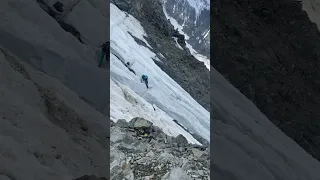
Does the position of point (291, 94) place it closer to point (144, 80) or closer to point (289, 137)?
point (289, 137)

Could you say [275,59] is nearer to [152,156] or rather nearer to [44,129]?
[152,156]

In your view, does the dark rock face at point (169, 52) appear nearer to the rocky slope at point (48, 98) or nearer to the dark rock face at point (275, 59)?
the dark rock face at point (275, 59)

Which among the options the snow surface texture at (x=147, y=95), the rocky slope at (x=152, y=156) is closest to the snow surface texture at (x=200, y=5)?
the snow surface texture at (x=147, y=95)

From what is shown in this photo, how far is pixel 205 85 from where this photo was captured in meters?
5.38

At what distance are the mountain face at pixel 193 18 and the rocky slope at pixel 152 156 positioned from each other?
2885mm

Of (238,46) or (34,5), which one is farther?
(238,46)

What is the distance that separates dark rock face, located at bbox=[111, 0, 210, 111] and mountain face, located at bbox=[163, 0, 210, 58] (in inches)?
10.8

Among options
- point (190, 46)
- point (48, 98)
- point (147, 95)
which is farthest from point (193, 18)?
point (48, 98)

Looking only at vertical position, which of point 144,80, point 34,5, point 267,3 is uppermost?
point 267,3

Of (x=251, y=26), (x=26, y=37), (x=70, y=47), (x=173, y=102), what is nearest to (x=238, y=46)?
(x=251, y=26)

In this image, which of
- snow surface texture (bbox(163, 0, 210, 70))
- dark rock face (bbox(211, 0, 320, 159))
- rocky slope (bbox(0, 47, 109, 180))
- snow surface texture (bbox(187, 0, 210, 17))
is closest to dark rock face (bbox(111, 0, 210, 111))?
snow surface texture (bbox(163, 0, 210, 70))

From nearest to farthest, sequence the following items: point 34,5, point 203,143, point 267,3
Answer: point 34,5 < point 203,143 < point 267,3

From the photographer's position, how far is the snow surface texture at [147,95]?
385 cm

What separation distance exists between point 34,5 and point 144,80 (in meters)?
1.49
